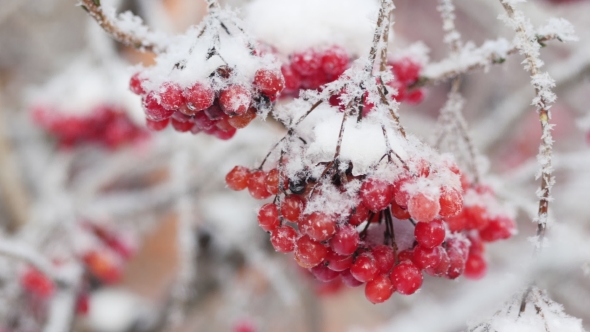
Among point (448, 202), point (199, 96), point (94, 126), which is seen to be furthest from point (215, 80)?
point (94, 126)

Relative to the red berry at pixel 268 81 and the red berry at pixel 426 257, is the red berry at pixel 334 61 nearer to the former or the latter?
the red berry at pixel 268 81

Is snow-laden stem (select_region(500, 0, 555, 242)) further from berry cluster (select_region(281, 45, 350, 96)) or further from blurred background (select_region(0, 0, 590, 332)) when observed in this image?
berry cluster (select_region(281, 45, 350, 96))

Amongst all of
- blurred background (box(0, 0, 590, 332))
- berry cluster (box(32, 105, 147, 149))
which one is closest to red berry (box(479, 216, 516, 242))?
blurred background (box(0, 0, 590, 332))

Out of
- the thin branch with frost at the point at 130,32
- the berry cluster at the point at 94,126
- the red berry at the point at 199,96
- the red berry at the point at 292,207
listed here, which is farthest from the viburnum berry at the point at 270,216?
the berry cluster at the point at 94,126

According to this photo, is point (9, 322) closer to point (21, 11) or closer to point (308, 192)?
point (308, 192)

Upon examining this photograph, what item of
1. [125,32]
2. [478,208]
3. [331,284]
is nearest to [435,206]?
[478,208]

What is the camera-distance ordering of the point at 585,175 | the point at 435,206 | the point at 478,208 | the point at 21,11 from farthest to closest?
1. the point at 21,11
2. the point at 585,175
3. the point at 478,208
4. the point at 435,206
